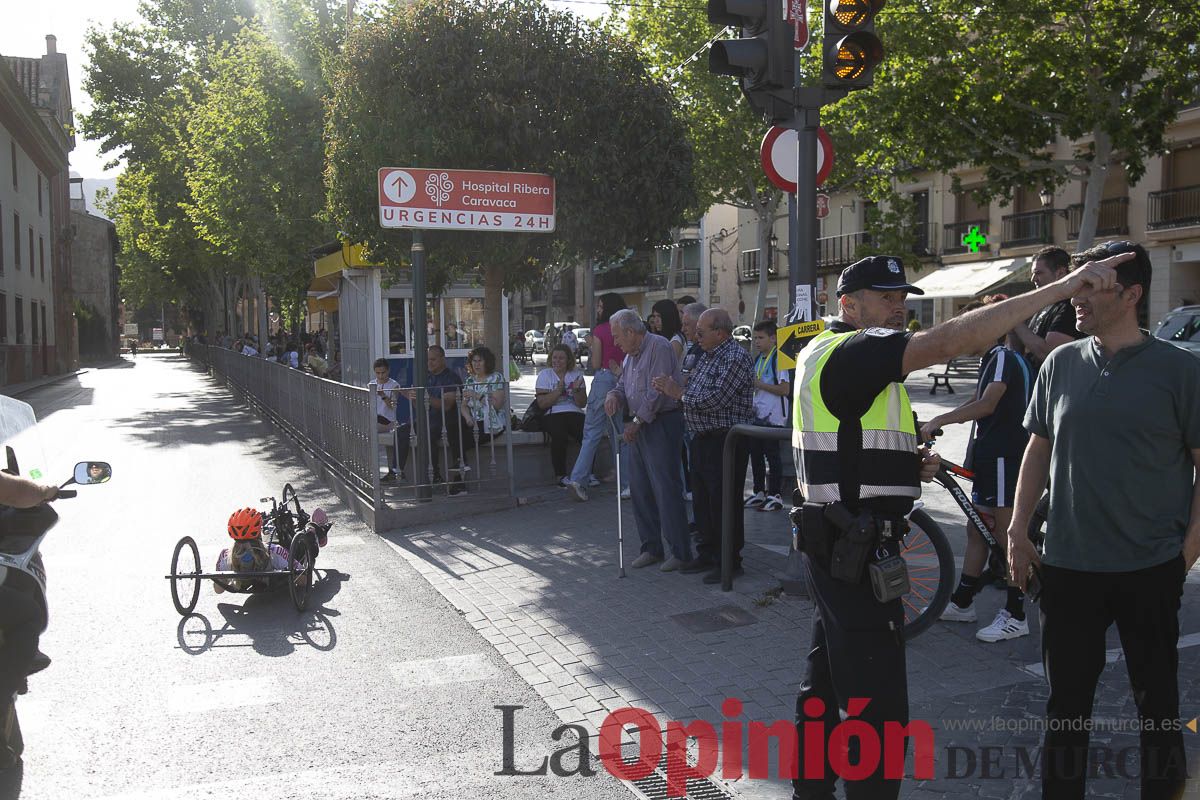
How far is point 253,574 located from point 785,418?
4.54 meters

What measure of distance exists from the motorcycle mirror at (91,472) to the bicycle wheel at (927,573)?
3712 millimetres

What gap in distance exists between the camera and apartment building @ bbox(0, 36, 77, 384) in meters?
34.9

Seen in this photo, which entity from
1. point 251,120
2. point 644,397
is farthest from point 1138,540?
point 251,120

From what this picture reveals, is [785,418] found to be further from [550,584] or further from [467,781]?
[467,781]

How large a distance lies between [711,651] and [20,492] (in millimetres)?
3184

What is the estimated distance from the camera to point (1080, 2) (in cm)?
1861

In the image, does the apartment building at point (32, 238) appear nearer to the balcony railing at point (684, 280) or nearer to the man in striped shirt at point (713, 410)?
the man in striped shirt at point (713, 410)

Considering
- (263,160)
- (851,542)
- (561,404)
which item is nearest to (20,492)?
(851,542)

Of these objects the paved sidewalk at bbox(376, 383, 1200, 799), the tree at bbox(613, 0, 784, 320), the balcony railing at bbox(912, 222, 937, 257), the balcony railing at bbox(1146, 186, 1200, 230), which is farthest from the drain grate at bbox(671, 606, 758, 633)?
the balcony railing at bbox(912, 222, 937, 257)

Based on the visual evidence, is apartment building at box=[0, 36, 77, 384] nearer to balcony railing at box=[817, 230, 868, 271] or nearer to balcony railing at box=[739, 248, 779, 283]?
balcony railing at box=[817, 230, 868, 271]

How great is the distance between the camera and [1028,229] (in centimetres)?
3569

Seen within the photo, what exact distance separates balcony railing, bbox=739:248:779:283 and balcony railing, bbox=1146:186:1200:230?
21.5 m

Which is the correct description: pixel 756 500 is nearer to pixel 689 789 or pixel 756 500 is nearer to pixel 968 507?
pixel 968 507

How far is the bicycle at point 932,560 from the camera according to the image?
17.7ft
